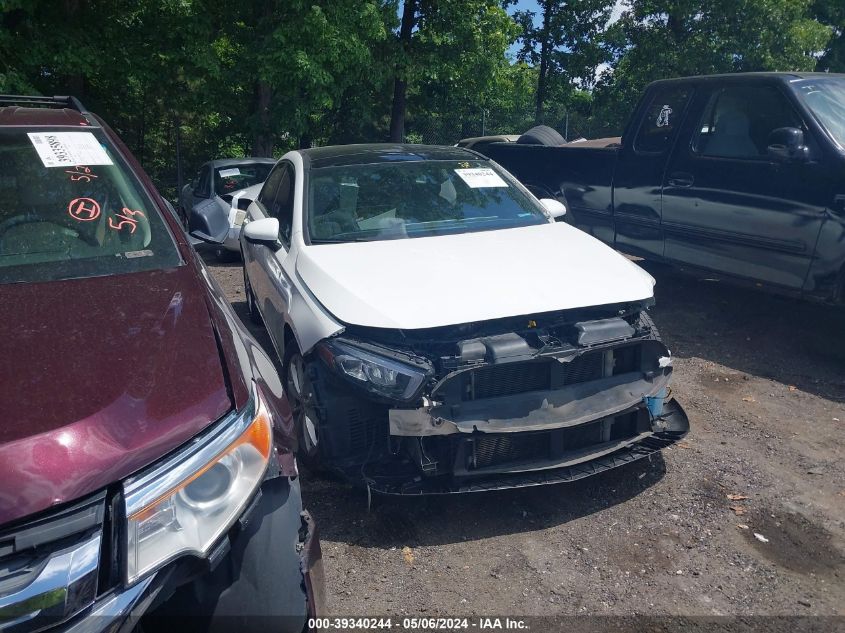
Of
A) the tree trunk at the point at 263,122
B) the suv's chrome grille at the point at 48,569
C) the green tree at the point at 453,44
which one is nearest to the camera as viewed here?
the suv's chrome grille at the point at 48,569

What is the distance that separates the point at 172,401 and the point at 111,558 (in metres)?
0.43

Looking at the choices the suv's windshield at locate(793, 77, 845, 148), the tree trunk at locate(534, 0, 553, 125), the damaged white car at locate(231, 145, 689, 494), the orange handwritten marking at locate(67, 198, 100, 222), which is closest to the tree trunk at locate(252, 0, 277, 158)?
the tree trunk at locate(534, 0, 553, 125)

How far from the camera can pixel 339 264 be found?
397cm

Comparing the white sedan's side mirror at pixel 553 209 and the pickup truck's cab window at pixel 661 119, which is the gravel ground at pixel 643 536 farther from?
the pickup truck's cab window at pixel 661 119

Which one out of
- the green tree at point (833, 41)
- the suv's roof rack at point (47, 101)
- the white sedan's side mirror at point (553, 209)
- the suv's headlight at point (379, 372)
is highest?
the green tree at point (833, 41)

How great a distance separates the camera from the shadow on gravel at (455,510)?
3461 millimetres

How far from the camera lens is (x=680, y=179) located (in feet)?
20.8

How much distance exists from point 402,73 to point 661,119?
416 inches

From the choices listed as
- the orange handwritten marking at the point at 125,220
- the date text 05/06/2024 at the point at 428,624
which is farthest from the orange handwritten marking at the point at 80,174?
the date text 05/06/2024 at the point at 428,624

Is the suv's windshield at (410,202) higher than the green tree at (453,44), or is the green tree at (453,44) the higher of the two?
the green tree at (453,44)

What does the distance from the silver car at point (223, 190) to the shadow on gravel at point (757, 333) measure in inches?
223

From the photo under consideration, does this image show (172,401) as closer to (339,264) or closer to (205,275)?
(205,275)

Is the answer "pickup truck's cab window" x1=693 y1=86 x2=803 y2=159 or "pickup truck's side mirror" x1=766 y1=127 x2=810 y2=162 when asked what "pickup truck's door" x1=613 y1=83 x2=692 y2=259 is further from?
"pickup truck's side mirror" x1=766 y1=127 x2=810 y2=162

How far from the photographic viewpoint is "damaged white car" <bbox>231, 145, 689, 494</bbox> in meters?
3.31
